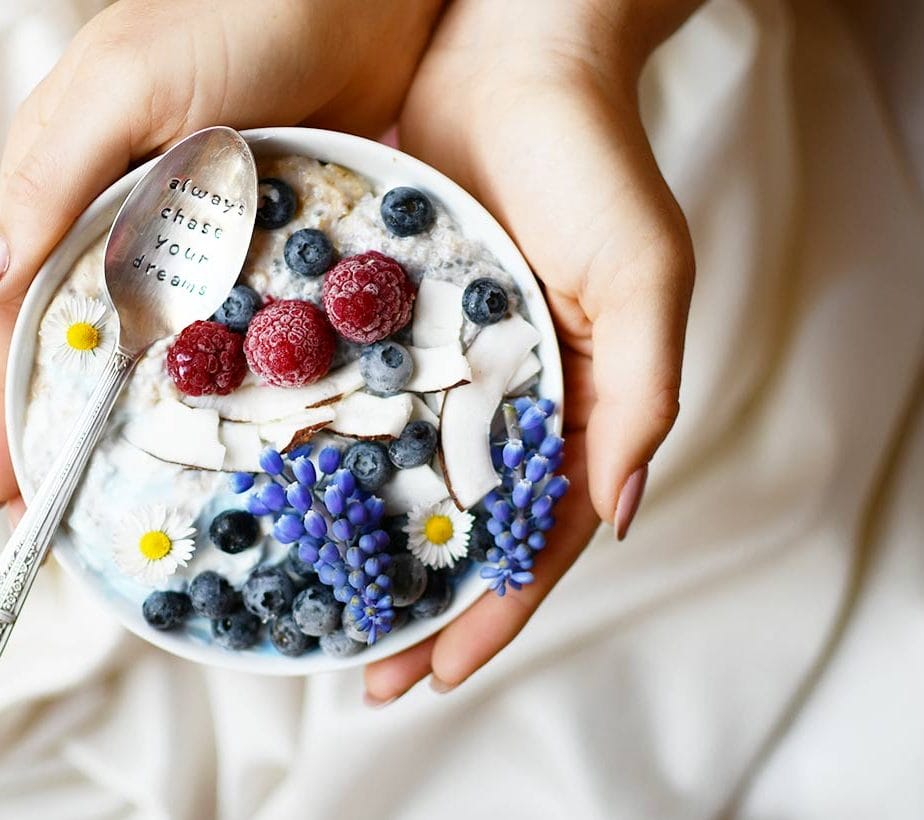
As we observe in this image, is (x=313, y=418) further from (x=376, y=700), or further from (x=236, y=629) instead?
(x=376, y=700)

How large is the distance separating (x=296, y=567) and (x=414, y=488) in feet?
0.39

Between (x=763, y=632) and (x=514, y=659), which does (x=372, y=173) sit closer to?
(x=514, y=659)

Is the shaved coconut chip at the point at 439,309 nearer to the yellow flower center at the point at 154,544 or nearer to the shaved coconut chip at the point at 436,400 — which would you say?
the shaved coconut chip at the point at 436,400

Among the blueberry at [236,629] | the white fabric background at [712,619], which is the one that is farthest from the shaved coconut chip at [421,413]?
the white fabric background at [712,619]

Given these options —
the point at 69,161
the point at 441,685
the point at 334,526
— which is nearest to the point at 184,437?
the point at 334,526

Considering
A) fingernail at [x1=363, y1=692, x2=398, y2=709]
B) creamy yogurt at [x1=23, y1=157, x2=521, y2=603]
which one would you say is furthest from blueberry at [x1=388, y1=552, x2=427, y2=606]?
fingernail at [x1=363, y1=692, x2=398, y2=709]

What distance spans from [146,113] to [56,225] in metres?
0.13

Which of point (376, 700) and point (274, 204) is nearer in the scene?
point (274, 204)

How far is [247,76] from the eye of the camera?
919 mm

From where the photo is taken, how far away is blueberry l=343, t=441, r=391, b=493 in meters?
0.84

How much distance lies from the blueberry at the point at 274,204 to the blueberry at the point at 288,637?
0.33 m

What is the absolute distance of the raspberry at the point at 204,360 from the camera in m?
0.83

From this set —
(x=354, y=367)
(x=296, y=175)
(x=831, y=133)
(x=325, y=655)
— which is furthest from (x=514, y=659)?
(x=831, y=133)

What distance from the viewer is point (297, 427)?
84cm
